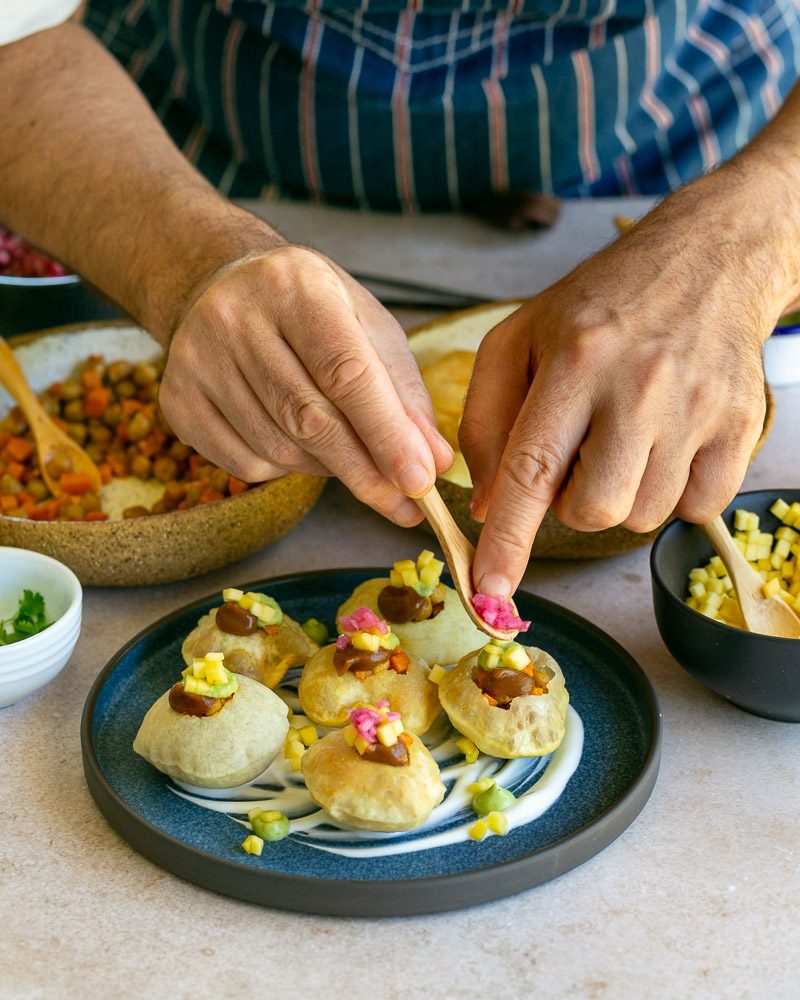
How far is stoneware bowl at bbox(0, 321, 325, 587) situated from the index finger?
0.37 metres

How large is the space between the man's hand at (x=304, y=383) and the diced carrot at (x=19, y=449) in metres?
0.40

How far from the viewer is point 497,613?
1.13 meters

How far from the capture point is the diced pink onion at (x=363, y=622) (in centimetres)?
117

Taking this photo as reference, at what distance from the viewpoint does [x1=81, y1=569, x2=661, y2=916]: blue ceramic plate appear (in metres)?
0.95

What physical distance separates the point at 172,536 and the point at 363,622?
0.29 meters

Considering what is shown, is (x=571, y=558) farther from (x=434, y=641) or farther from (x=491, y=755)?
(x=491, y=755)

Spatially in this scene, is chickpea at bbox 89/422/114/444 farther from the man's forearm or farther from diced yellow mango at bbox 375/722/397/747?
diced yellow mango at bbox 375/722/397/747

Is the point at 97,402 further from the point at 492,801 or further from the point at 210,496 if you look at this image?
the point at 492,801

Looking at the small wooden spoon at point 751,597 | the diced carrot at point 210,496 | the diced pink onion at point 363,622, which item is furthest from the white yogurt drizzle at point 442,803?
the diced carrot at point 210,496

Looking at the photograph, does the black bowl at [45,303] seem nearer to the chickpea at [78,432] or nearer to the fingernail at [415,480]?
the chickpea at [78,432]

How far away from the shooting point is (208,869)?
0.98 m

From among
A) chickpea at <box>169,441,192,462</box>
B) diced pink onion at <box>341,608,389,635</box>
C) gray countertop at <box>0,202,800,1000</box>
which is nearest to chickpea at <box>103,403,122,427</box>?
chickpea at <box>169,441,192,462</box>

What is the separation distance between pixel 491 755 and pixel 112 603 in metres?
0.55

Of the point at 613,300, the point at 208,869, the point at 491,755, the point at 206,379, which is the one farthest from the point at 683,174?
the point at 208,869
